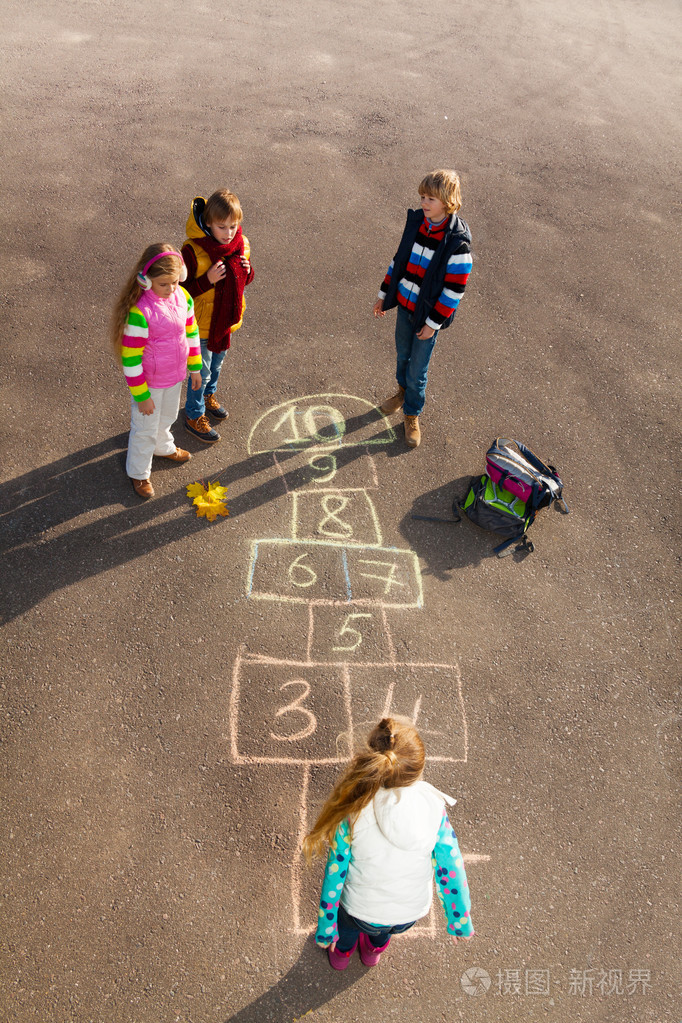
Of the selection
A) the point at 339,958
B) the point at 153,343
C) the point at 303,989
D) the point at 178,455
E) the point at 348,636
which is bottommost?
the point at 303,989

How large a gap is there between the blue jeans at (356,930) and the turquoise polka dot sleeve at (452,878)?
189 millimetres

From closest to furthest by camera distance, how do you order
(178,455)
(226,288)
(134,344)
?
(134,344)
(226,288)
(178,455)

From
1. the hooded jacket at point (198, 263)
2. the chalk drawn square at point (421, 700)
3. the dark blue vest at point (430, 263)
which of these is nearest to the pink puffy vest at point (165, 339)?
the hooded jacket at point (198, 263)

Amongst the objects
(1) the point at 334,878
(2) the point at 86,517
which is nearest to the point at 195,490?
(2) the point at 86,517

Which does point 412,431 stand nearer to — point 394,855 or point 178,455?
point 178,455

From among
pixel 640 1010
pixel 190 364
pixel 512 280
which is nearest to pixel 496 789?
pixel 640 1010

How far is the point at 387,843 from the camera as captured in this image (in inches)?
102

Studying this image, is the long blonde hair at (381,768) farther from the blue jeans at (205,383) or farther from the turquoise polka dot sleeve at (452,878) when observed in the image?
the blue jeans at (205,383)

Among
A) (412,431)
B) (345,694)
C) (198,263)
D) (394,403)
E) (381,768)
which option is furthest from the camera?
(394,403)

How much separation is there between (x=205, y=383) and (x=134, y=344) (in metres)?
1.20

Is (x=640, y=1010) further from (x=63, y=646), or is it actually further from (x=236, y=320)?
(x=236, y=320)

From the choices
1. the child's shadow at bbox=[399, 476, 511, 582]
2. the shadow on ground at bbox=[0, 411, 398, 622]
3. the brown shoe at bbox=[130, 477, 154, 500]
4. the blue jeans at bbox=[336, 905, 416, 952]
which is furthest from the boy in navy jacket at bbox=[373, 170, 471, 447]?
the blue jeans at bbox=[336, 905, 416, 952]

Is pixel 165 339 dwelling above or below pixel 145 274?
below

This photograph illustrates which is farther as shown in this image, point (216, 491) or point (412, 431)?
point (412, 431)
